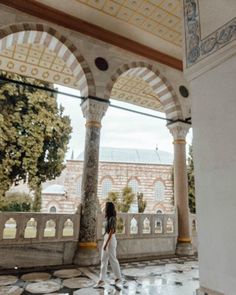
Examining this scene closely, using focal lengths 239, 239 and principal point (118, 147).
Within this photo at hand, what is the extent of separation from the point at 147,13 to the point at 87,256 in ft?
18.2

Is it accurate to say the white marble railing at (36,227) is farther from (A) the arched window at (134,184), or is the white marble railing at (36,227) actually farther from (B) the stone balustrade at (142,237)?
(A) the arched window at (134,184)

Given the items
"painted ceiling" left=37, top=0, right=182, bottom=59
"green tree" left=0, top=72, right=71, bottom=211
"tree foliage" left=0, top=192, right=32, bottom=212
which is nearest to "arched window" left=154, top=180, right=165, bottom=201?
"tree foliage" left=0, top=192, right=32, bottom=212

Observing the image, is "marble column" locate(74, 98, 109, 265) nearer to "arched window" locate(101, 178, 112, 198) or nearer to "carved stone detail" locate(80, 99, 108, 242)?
"carved stone detail" locate(80, 99, 108, 242)

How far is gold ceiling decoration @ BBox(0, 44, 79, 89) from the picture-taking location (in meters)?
6.54

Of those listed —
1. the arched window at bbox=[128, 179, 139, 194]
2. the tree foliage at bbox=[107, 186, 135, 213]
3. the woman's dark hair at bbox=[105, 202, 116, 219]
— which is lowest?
the woman's dark hair at bbox=[105, 202, 116, 219]

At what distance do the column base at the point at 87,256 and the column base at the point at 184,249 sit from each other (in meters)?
2.48

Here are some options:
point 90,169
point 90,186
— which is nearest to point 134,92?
point 90,169

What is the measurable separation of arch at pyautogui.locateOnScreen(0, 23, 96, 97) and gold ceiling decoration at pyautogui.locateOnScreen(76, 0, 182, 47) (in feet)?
3.25

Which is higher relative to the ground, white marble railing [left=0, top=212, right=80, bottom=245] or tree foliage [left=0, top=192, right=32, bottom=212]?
tree foliage [left=0, top=192, right=32, bottom=212]

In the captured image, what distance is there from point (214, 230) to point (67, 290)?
2.58 metres

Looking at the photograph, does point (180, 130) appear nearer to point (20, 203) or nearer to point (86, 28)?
point (86, 28)

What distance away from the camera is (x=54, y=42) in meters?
5.68

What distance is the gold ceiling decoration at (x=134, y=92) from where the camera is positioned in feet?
26.3

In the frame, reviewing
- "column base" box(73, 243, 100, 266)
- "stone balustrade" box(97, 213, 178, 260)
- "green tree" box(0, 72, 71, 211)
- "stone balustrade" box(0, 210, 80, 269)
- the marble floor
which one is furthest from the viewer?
"green tree" box(0, 72, 71, 211)
